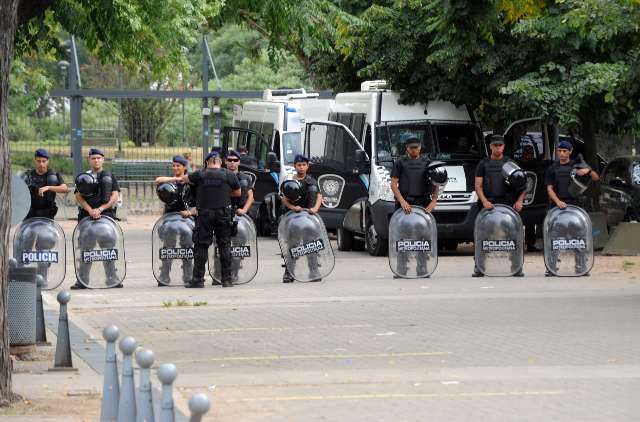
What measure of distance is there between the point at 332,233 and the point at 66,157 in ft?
49.7

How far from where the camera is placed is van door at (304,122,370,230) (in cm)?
2497

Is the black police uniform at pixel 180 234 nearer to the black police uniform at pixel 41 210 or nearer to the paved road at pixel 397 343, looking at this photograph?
the paved road at pixel 397 343

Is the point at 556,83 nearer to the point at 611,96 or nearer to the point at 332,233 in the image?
the point at 611,96

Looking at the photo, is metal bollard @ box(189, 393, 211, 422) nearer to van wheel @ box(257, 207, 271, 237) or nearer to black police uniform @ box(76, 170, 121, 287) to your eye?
black police uniform @ box(76, 170, 121, 287)

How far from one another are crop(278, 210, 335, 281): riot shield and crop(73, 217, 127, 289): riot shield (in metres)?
2.15

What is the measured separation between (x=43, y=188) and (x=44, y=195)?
0.36 ft

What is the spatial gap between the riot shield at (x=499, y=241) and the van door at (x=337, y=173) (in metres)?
5.90

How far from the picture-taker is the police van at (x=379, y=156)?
Result: 23188 millimetres

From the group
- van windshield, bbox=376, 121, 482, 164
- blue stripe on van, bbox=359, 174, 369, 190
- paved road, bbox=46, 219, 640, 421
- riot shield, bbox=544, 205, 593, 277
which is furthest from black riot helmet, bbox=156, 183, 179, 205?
blue stripe on van, bbox=359, 174, 369, 190

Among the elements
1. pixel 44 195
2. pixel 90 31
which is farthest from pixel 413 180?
pixel 90 31

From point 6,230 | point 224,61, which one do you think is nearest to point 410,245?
point 6,230

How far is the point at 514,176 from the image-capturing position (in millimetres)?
19000

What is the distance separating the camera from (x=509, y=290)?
17.4 m

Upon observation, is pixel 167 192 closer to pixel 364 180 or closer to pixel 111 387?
pixel 364 180
